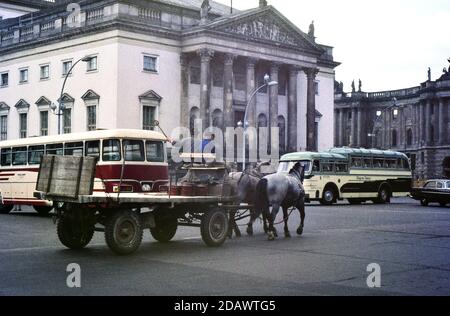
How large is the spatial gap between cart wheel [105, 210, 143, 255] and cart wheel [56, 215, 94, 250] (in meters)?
1.14

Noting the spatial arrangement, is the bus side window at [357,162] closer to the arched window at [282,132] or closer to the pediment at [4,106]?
the arched window at [282,132]

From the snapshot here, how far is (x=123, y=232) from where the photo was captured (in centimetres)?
1320

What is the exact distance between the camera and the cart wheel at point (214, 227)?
14.8m

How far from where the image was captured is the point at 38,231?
19.1m

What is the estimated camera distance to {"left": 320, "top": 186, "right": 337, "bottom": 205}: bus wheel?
125 ft

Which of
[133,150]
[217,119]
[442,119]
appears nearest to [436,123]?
[442,119]

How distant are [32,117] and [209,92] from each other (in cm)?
1575

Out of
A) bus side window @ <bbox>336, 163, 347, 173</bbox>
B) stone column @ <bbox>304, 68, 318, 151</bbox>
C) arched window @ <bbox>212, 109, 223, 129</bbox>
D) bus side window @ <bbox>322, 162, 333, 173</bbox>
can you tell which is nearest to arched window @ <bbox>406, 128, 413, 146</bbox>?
stone column @ <bbox>304, 68, 318, 151</bbox>

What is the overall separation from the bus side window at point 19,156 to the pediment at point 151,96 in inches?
950

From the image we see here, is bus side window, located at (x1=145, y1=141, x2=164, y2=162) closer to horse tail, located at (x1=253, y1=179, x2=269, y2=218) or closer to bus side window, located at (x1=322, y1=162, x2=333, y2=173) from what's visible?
horse tail, located at (x1=253, y1=179, x2=269, y2=218)

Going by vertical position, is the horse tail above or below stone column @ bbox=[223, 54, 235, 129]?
below

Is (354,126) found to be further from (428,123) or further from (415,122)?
(428,123)

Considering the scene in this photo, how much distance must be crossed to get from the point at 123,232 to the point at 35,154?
1409cm
